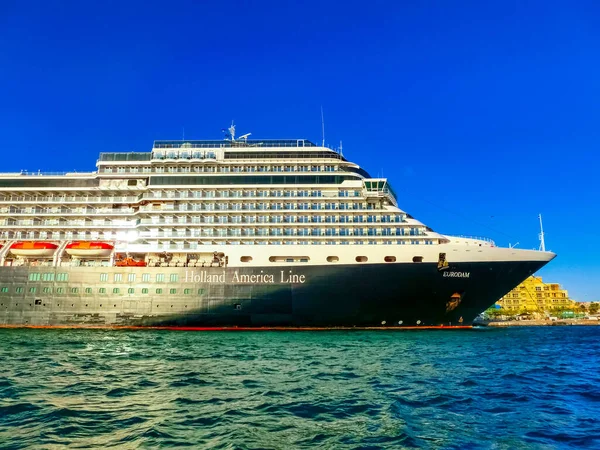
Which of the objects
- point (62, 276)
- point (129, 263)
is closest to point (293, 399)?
point (129, 263)

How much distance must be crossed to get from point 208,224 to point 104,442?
27.7 meters

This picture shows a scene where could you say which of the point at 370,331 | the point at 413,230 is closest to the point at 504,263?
the point at 413,230

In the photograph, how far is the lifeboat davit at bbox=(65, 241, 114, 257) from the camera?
1316 inches

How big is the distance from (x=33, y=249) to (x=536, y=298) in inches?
4635

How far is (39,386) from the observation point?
38.2 feet

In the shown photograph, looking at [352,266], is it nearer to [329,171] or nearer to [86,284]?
[329,171]

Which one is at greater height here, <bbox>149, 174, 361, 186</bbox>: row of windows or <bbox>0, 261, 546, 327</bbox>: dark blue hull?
<bbox>149, 174, 361, 186</bbox>: row of windows

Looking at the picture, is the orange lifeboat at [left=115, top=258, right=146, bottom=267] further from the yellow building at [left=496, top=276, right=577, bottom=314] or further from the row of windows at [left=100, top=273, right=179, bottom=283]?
the yellow building at [left=496, top=276, right=577, bottom=314]

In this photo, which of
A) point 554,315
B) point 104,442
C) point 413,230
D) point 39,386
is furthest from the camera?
point 554,315

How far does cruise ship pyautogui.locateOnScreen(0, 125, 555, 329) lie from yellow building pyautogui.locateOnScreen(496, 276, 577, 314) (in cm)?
8535

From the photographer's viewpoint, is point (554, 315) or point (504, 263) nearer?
point (504, 263)

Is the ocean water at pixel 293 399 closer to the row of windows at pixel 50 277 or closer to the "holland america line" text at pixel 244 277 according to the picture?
the "holland america line" text at pixel 244 277

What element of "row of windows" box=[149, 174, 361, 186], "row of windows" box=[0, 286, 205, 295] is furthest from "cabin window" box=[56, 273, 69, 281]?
"row of windows" box=[149, 174, 361, 186]

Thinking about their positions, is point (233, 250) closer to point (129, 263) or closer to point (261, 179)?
point (261, 179)
